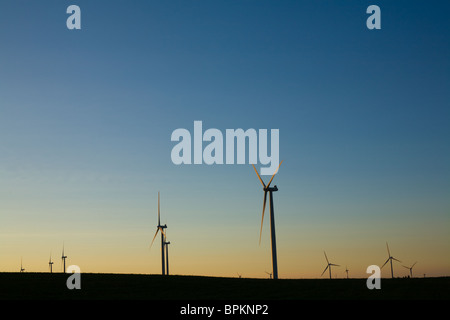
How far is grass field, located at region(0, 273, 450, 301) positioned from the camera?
5084 cm

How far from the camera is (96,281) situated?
65750 mm

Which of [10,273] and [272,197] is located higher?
[272,197]

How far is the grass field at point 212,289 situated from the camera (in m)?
50.8

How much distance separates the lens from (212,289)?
58.5 m
